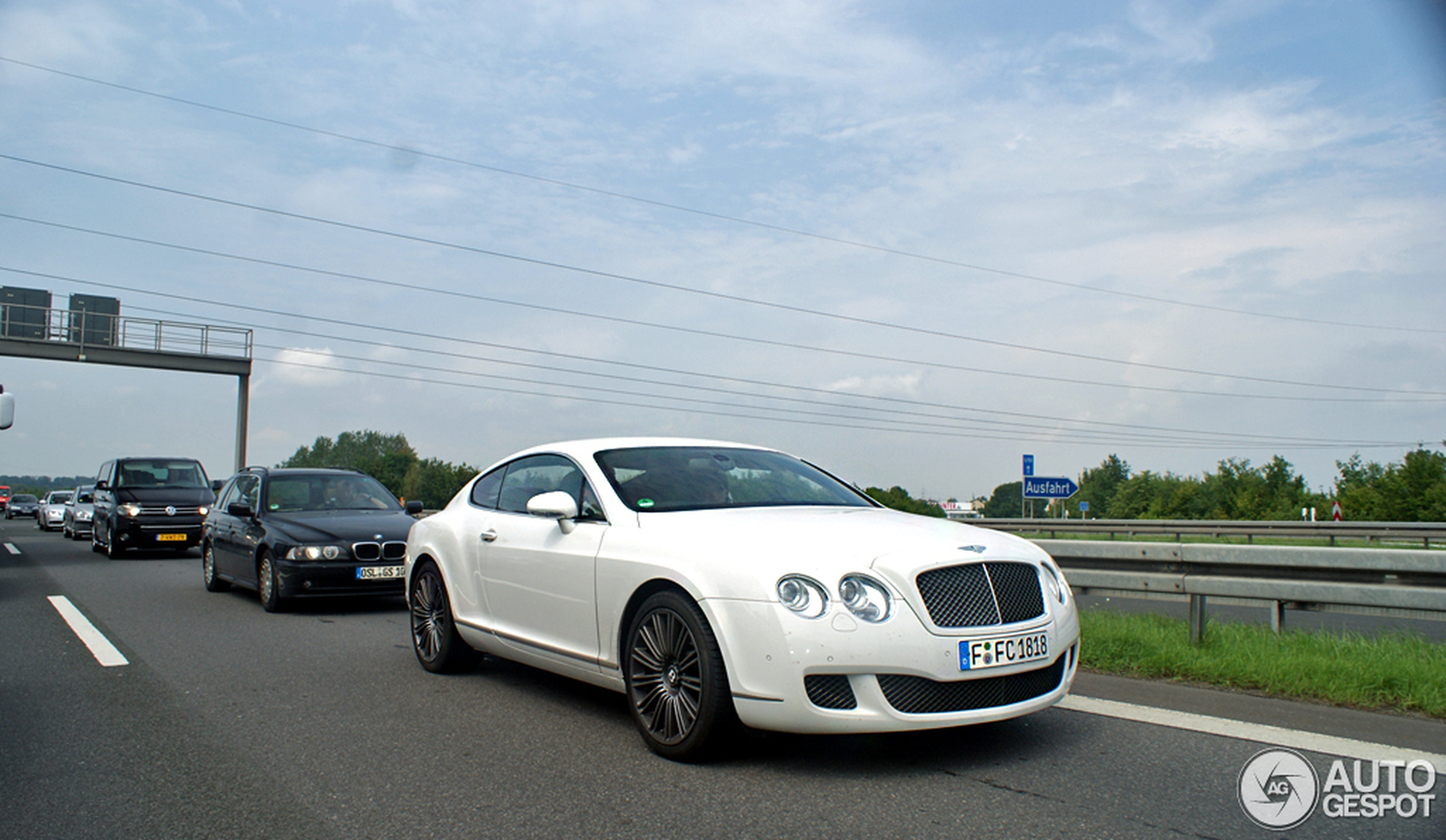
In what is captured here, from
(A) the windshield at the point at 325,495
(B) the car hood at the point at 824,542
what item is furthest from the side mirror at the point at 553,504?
(A) the windshield at the point at 325,495

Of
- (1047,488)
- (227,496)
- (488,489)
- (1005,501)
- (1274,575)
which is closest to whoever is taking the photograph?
(1274,575)

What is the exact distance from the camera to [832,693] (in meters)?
4.04

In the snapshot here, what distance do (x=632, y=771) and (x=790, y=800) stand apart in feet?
2.47

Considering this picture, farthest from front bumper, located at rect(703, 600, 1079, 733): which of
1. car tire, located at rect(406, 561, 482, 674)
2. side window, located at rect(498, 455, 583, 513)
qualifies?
car tire, located at rect(406, 561, 482, 674)

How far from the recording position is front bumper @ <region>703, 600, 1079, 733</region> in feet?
13.2

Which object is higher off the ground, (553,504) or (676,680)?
(553,504)

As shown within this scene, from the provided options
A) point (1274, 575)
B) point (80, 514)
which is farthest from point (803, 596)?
point (80, 514)

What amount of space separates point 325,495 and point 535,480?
6332mm

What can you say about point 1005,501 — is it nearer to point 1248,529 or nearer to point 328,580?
point 1248,529

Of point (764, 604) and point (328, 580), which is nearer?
point (764, 604)

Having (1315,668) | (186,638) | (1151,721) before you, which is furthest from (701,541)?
(186,638)

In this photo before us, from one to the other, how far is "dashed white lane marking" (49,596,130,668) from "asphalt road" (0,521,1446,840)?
1.43ft

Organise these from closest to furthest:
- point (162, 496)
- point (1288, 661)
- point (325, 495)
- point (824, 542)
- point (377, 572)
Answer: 1. point (824, 542)
2. point (1288, 661)
3. point (377, 572)
4. point (325, 495)
5. point (162, 496)

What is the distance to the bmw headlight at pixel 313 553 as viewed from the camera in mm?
9992
